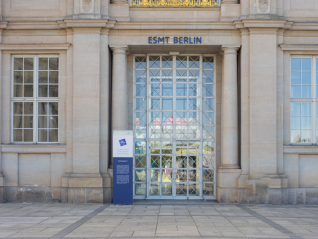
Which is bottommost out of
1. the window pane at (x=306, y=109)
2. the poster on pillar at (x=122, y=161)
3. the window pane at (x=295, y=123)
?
the poster on pillar at (x=122, y=161)

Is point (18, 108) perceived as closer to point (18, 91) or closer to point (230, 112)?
point (18, 91)

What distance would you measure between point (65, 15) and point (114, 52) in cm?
230

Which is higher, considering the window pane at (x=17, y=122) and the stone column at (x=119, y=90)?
the stone column at (x=119, y=90)

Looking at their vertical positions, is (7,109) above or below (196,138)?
above

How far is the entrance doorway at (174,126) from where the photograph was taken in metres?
13.9

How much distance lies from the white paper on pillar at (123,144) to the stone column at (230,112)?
3.57 m

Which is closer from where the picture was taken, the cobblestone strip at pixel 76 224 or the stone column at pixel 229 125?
the cobblestone strip at pixel 76 224

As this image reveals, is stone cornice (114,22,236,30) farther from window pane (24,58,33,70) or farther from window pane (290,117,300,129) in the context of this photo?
window pane (290,117,300,129)

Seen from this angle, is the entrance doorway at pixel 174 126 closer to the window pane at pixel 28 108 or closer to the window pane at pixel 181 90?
the window pane at pixel 181 90

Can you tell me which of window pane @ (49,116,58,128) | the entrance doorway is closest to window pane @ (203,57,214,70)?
the entrance doorway

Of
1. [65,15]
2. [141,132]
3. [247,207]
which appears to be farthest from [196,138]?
[65,15]

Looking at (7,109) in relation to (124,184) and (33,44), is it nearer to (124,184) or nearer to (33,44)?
(33,44)

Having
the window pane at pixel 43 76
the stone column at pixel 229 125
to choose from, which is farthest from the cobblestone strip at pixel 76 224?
the window pane at pixel 43 76

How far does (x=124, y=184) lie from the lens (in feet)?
39.8
